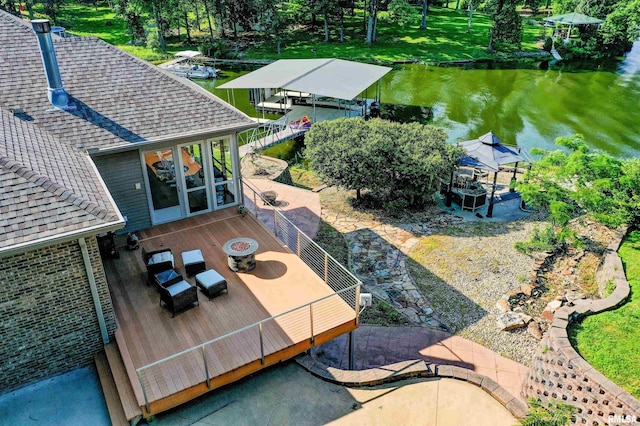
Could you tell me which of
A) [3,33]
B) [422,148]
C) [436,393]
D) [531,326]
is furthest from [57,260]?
[422,148]

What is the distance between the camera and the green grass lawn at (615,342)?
843 cm

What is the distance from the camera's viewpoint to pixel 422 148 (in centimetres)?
1652

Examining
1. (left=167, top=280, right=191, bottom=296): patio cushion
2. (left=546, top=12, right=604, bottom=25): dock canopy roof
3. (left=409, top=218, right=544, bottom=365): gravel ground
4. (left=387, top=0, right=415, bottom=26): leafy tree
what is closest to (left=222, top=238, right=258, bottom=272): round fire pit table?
(left=167, top=280, right=191, bottom=296): patio cushion

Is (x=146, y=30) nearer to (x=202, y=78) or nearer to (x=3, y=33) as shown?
(x=202, y=78)

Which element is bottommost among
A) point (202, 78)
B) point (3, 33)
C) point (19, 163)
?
point (202, 78)

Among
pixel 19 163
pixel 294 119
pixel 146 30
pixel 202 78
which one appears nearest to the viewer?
pixel 19 163

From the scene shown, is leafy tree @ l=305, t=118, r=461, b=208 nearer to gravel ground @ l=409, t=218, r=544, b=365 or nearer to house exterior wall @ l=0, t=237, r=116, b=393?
gravel ground @ l=409, t=218, r=544, b=365

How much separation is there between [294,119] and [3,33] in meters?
15.7

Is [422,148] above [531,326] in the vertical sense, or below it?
above

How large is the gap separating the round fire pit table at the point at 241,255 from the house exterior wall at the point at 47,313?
105 inches

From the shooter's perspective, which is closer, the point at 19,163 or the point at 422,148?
the point at 19,163

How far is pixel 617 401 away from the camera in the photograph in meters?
7.70

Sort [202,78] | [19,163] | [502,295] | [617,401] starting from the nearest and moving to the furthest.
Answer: [617,401] < [19,163] < [502,295] < [202,78]

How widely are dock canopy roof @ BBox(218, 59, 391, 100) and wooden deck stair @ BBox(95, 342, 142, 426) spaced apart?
1804 centimetres
